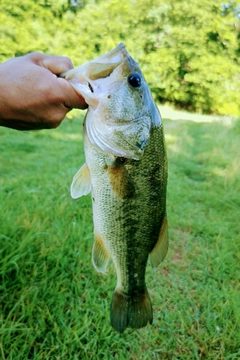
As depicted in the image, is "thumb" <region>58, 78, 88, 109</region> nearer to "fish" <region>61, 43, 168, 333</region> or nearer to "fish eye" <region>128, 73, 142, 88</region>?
"fish" <region>61, 43, 168, 333</region>

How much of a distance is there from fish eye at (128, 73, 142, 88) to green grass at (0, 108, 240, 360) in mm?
1445

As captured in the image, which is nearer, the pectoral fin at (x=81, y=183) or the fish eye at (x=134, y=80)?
the fish eye at (x=134, y=80)

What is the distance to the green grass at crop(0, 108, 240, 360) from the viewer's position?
6.31 ft

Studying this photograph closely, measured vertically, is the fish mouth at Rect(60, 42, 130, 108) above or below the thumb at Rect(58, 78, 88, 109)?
above

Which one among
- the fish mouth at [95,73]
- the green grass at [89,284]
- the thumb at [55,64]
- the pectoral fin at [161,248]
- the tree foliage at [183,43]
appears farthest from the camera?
the tree foliage at [183,43]

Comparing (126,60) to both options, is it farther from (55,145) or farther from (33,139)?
(33,139)

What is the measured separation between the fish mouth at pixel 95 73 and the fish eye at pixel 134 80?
6 cm

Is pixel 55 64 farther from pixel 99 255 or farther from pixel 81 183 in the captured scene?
pixel 99 255

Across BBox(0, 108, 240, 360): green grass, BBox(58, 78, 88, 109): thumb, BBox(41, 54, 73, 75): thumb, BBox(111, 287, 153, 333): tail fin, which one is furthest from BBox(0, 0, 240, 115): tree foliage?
BBox(111, 287, 153, 333): tail fin

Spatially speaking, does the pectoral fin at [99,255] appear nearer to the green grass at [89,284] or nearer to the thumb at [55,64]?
the green grass at [89,284]

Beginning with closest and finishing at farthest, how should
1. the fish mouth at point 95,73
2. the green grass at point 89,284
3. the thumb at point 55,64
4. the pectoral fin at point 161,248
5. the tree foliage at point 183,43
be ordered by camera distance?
the fish mouth at point 95,73, the thumb at point 55,64, the pectoral fin at point 161,248, the green grass at point 89,284, the tree foliage at point 183,43

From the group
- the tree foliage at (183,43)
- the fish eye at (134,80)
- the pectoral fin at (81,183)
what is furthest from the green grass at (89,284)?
the tree foliage at (183,43)

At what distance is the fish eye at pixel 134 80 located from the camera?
1273 mm

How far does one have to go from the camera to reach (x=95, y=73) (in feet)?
4.07
